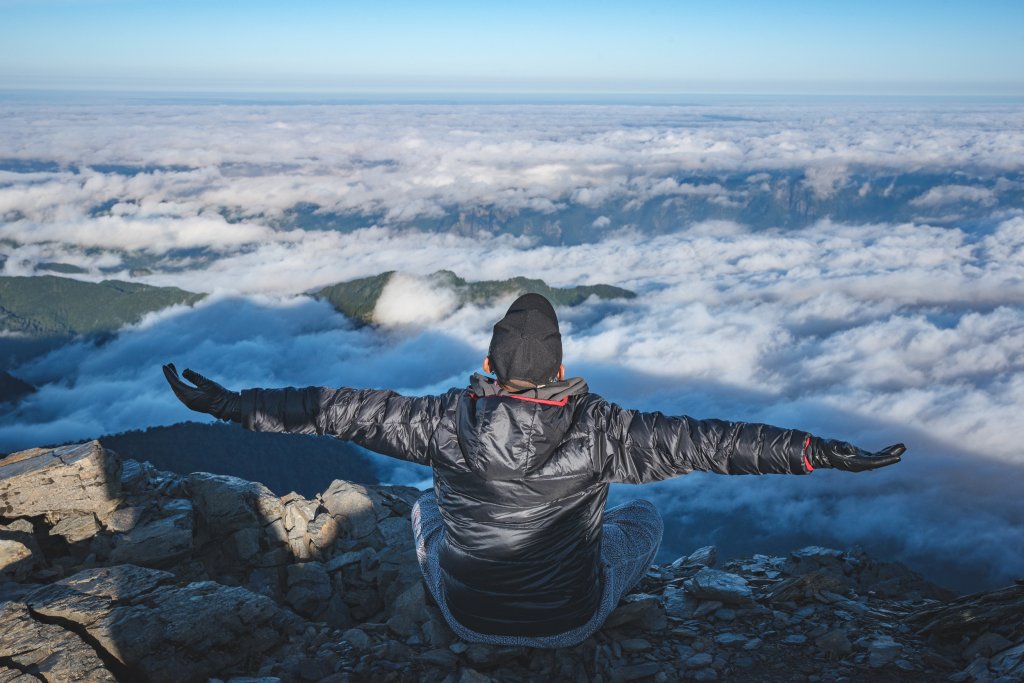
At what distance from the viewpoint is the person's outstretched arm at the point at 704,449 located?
4262 mm

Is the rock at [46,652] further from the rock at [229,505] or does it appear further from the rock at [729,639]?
the rock at [729,639]

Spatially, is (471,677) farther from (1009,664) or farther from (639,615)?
(1009,664)

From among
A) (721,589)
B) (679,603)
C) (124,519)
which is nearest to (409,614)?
(679,603)

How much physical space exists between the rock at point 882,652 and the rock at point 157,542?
715 centimetres

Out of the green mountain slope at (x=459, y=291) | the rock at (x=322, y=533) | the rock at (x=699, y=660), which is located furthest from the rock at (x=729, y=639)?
the green mountain slope at (x=459, y=291)

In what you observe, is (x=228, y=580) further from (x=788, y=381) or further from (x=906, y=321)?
(x=906, y=321)

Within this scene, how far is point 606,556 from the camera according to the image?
18.3 ft

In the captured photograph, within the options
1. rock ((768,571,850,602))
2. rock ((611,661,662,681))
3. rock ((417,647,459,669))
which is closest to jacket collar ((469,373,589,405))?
rock ((417,647,459,669))

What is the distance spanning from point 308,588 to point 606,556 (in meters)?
4.03

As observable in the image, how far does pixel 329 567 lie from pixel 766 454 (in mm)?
6048

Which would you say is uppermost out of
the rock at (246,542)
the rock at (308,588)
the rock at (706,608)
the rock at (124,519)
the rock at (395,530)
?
the rock at (124,519)

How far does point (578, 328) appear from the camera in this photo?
14775cm

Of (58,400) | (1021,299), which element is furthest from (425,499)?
(1021,299)

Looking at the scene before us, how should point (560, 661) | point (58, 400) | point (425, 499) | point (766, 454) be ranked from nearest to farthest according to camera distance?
point (766, 454) → point (560, 661) → point (425, 499) → point (58, 400)
